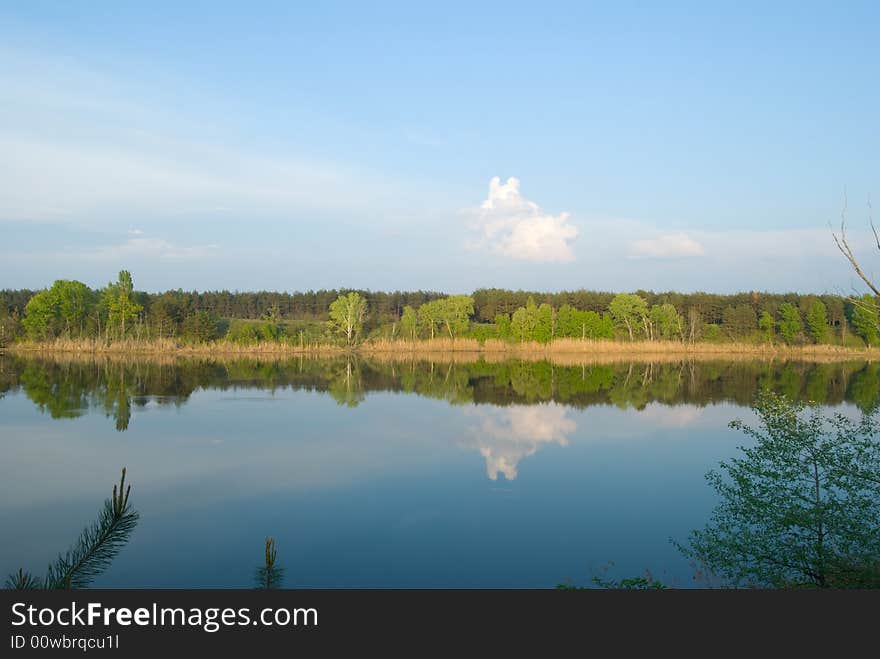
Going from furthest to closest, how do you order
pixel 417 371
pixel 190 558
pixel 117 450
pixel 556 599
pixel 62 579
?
pixel 417 371
pixel 117 450
pixel 190 558
pixel 556 599
pixel 62 579

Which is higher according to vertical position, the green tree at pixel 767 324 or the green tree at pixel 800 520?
the green tree at pixel 767 324

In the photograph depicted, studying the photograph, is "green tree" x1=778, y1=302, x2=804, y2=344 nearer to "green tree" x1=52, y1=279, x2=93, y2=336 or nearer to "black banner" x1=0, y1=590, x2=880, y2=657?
"green tree" x1=52, y1=279, x2=93, y2=336

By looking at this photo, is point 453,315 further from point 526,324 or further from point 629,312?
point 629,312

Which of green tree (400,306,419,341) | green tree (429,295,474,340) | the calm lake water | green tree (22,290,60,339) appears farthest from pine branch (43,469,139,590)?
green tree (22,290,60,339)

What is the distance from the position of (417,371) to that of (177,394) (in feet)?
45.4

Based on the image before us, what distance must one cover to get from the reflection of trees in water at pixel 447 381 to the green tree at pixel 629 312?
11276 millimetres

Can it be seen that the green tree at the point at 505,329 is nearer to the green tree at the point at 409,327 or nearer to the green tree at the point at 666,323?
the green tree at the point at 409,327

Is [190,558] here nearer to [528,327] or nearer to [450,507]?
[450,507]

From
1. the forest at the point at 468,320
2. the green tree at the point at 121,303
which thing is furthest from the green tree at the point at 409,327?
the green tree at the point at 121,303

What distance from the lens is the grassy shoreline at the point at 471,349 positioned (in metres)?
42.7

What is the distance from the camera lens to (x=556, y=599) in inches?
125

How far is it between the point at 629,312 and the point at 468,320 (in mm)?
12716

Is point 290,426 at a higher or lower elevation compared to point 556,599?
lower

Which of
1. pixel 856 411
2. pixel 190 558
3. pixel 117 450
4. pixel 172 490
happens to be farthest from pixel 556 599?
pixel 856 411
